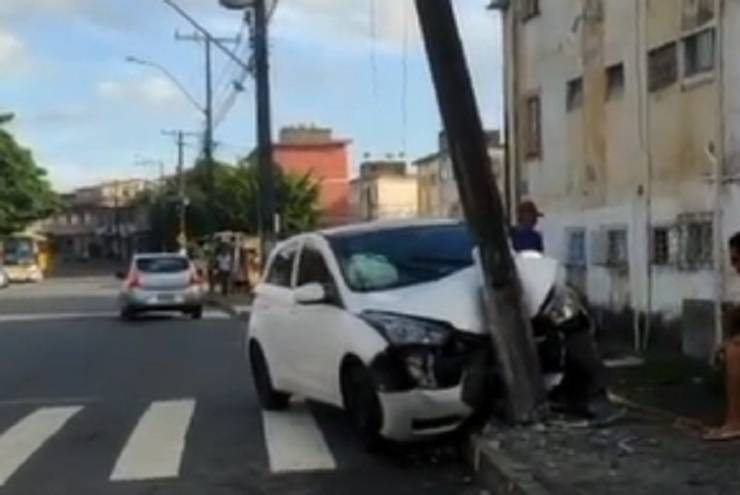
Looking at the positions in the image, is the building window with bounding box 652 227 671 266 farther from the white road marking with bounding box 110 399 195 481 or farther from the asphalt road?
the white road marking with bounding box 110 399 195 481

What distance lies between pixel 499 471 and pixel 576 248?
14291mm

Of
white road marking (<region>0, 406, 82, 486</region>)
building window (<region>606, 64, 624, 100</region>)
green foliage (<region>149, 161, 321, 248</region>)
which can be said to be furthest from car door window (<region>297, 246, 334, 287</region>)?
green foliage (<region>149, 161, 321, 248</region>)

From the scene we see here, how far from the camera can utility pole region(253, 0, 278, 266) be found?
34.2m

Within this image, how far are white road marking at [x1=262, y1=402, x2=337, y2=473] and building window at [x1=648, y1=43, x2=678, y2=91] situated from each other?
7331 millimetres

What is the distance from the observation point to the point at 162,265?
113ft

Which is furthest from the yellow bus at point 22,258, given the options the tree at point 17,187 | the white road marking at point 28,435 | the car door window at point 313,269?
the car door window at point 313,269

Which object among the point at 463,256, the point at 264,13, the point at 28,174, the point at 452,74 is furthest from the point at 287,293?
the point at 28,174

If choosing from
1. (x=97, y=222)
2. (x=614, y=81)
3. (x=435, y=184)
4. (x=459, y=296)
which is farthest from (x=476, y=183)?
(x=97, y=222)

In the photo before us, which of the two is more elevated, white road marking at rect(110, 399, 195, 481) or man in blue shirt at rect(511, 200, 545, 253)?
man in blue shirt at rect(511, 200, 545, 253)

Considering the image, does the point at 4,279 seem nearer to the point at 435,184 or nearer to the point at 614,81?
the point at 435,184

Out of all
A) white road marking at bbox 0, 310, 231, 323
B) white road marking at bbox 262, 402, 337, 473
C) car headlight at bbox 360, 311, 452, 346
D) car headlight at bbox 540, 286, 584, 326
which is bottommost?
white road marking at bbox 0, 310, 231, 323

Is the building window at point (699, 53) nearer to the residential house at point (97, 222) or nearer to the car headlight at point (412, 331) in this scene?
the car headlight at point (412, 331)

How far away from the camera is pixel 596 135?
2162 cm

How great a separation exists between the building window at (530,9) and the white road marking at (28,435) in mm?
12740
